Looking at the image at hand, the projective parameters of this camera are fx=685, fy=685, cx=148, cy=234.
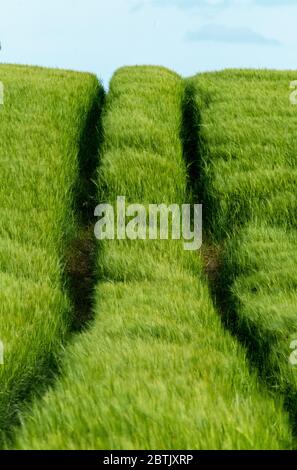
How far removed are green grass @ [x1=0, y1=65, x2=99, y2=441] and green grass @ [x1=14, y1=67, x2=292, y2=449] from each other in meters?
0.36

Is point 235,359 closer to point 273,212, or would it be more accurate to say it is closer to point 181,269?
point 181,269

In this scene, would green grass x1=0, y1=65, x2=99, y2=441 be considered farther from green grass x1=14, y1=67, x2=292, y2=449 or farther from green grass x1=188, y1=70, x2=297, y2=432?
green grass x1=188, y1=70, x2=297, y2=432

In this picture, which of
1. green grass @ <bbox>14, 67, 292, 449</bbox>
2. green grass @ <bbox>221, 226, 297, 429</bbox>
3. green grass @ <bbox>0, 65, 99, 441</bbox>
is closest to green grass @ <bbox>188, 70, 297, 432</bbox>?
green grass @ <bbox>221, 226, 297, 429</bbox>

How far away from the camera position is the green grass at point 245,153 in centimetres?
690

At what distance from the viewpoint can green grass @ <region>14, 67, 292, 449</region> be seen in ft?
10.2

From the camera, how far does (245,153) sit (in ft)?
25.7

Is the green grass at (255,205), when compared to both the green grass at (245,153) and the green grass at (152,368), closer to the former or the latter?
the green grass at (245,153)

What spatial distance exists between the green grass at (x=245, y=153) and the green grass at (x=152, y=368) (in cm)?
46

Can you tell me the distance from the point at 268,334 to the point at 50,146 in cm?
409

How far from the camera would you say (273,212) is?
267 inches

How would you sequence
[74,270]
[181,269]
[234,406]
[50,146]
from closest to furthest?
[234,406], [181,269], [74,270], [50,146]

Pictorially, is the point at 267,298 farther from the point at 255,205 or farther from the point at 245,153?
the point at 245,153

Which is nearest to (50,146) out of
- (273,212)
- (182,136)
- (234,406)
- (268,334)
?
(182,136)

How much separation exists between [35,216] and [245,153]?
8.77 feet
